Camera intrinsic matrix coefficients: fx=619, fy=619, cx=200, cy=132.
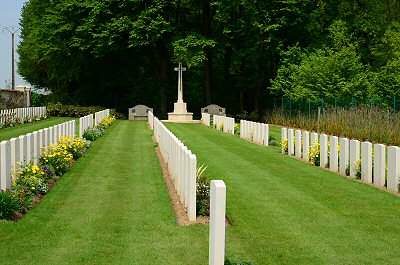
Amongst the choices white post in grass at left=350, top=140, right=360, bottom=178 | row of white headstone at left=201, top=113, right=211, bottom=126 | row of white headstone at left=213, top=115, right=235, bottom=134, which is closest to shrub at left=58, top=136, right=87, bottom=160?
white post in grass at left=350, top=140, right=360, bottom=178

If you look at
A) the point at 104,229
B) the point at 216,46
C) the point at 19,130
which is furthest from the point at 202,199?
the point at 216,46

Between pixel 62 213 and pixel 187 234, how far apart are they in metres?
2.48

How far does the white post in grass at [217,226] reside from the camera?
6186mm

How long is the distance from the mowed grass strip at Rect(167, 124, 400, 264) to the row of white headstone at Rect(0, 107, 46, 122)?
20947 mm

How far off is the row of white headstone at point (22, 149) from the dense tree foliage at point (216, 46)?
2594cm

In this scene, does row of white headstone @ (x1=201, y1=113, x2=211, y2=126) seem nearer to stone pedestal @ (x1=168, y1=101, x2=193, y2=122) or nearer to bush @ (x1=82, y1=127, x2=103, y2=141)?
stone pedestal @ (x1=168, y1=101, x2=193, y2=122)

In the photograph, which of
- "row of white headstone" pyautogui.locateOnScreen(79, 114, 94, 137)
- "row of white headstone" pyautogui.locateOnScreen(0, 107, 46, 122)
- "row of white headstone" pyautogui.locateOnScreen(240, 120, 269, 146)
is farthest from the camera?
"row of white headstone" pyautogui.locateOnScreen(0, 107, 46, 122)

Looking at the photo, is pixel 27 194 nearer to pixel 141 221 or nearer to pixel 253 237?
pixel 141 221

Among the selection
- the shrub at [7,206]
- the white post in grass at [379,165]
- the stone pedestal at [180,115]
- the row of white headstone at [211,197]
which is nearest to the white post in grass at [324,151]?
the white post in grass at [379,165]

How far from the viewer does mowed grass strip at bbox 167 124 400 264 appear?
24.7ft

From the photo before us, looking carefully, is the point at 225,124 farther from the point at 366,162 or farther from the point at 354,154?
the point at 366,162

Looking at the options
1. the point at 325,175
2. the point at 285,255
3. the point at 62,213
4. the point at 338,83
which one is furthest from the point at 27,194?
the point at 338,83

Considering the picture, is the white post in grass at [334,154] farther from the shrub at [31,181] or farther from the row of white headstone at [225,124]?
the row of white headstone at [225,124]

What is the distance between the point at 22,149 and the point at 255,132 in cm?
1431
